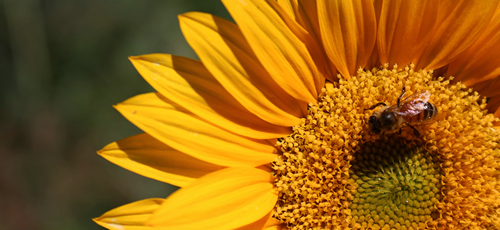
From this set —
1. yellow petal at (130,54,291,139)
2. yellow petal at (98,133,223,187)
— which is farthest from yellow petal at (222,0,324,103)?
yellow petal at (98,133,223,187)

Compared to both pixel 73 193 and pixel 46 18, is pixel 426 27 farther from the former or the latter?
pixel 73 193

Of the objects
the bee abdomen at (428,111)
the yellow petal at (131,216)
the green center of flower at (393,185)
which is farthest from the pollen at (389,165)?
the yellow petal at (131,216)

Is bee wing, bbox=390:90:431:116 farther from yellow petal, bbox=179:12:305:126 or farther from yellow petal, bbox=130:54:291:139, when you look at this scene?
yellow petal, bbox=130:54:291:139

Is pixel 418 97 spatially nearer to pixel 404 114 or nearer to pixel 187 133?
pixel 404 114

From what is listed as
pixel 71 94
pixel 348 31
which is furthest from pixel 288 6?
pixel 71 94

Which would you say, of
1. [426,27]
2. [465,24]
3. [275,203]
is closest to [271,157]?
[275,203]
